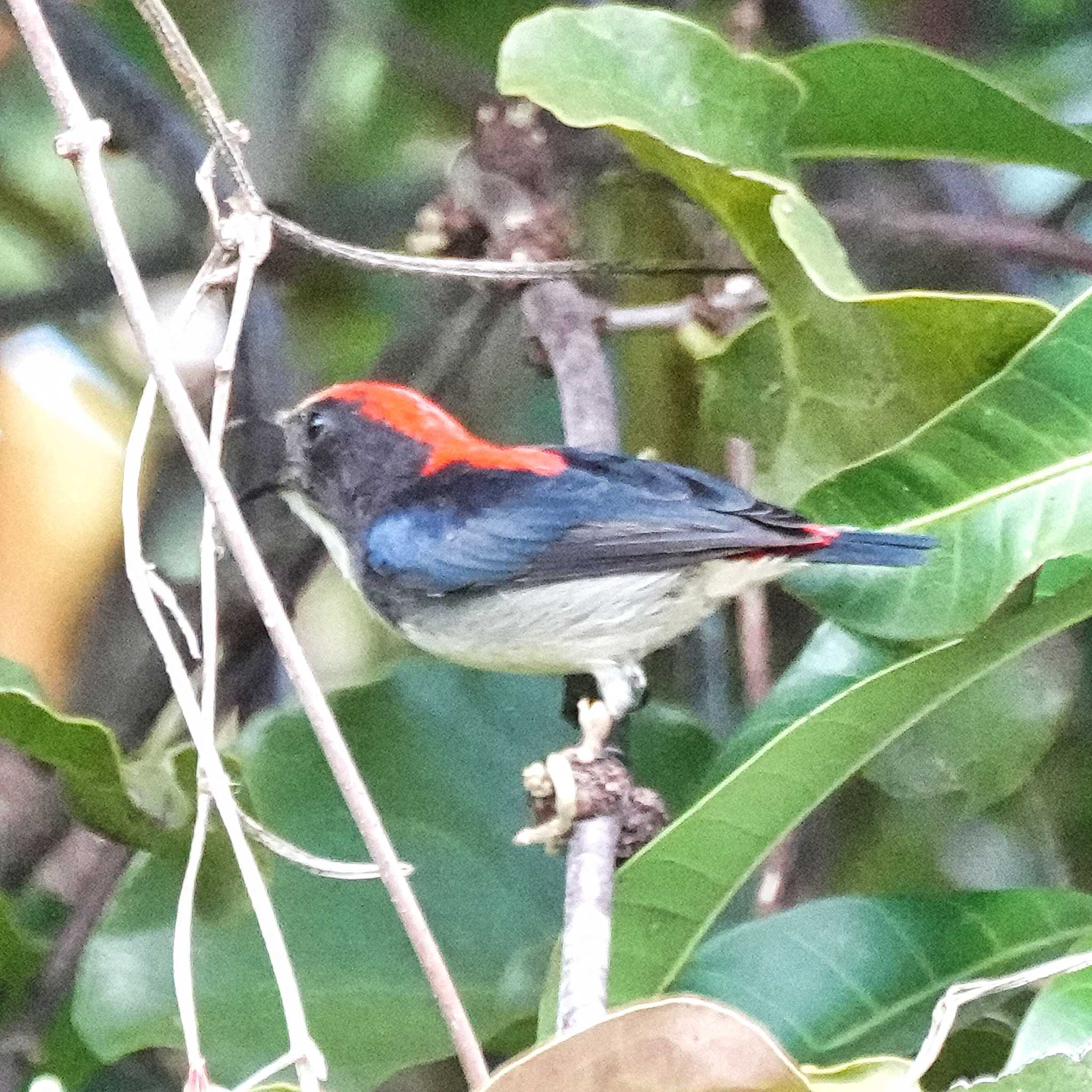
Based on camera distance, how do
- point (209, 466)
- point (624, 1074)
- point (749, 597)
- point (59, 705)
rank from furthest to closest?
point (59, 705) < point (749, 597) < point (209, 466) < point (624, 1074)

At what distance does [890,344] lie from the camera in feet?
4.48

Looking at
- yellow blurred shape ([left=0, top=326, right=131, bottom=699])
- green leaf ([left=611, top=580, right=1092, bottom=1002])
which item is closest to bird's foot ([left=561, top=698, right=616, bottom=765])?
green leaf ([left=611, top=580, right=1092, bottom=1002])

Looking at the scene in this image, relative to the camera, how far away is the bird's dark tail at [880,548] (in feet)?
4.42

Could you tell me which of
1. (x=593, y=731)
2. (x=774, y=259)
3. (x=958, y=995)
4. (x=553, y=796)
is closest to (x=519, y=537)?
(x=593, y=731)

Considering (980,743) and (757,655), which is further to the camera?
(757,655)

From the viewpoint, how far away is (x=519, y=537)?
1909 millimetres

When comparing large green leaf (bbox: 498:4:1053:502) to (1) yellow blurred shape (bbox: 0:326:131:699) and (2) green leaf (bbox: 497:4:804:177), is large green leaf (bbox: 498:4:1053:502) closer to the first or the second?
(2) green leaf (bbox: 497:4:804:177)

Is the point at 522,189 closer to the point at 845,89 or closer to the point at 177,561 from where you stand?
the point at 845,89

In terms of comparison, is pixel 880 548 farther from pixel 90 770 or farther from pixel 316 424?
pixel 316 424

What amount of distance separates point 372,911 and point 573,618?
18.2 inches

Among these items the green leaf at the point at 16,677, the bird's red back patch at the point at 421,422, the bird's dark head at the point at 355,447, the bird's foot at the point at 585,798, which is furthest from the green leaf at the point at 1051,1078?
the bird's dark head at the point at 355,447

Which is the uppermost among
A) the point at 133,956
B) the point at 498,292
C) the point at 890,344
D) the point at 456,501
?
the point at 498,292

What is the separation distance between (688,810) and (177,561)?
1.11 meters

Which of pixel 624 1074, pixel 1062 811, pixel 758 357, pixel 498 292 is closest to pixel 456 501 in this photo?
pixel 498 292
